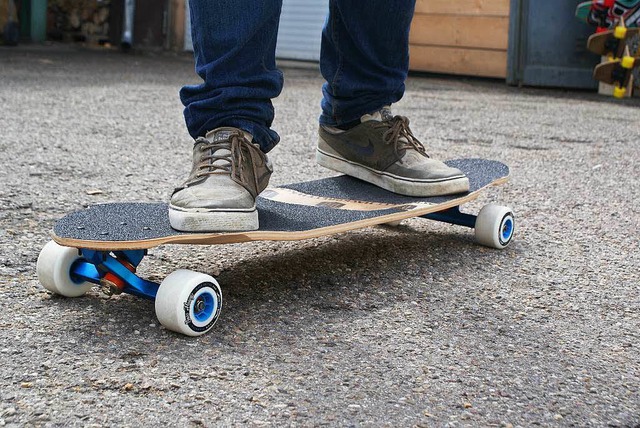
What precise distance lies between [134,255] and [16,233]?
56 centimetres

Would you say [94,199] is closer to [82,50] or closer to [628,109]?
[628,109]

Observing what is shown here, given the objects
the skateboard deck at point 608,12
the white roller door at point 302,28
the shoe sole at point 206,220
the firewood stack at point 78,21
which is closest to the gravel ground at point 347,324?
the shoe sole at point 206,220

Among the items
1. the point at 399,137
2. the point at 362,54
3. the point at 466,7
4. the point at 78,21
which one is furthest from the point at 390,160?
A: the point at 78,21

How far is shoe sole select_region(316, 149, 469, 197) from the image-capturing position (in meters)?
1.74

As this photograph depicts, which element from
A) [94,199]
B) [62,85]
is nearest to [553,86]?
[62,85]

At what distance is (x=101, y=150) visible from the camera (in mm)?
2936

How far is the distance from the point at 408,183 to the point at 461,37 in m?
5.04

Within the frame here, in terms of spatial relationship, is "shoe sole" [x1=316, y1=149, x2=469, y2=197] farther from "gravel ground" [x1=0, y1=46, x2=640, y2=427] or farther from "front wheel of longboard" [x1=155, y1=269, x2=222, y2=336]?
"front wheel of longboard" [x1=155, y1=269, x2=222, y2=336]

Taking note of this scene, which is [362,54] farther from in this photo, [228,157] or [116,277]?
[116,277]

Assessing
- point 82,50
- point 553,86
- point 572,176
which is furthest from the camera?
point 82,50

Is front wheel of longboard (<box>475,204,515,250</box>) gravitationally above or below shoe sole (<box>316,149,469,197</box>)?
below

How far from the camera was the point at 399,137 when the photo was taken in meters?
1.78

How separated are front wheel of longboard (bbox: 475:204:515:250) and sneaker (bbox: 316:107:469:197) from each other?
0.08m

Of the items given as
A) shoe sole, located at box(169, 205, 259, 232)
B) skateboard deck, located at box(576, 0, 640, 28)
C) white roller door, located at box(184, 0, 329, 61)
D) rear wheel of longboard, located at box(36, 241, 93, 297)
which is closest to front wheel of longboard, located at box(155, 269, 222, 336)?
shoe sole, located at box(169, 205, 259, 232)
